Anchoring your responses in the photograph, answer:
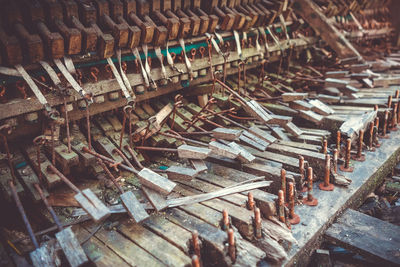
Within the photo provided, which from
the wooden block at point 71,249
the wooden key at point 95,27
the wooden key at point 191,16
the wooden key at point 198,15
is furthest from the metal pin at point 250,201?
the wooden key at point 198,15

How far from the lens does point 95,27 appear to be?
12.3 feet

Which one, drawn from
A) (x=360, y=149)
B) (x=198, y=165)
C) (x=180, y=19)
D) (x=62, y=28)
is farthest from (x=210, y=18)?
(x=360, y=149)

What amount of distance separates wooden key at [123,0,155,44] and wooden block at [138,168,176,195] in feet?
6.13

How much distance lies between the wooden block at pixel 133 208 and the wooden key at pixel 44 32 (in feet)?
5.57

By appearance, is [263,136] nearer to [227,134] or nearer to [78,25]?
[227,134]

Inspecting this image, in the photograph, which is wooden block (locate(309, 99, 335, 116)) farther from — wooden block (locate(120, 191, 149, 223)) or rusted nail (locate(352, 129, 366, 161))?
wooden block (locate(120, 191, 149, 223))

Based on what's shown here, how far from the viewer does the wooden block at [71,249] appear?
232cm

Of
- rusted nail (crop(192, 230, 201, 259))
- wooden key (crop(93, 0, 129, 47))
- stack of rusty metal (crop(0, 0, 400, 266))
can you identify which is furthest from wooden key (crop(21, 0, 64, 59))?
rusted nail (crop(192, 230, 201, 259))

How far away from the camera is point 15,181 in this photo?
3088mm

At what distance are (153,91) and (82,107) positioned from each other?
3.96 ft

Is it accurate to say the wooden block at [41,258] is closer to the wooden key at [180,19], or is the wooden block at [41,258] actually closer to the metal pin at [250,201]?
the metal pin at [250,201]

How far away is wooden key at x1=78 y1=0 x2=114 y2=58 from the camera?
3707 mm

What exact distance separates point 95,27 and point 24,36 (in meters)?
0.79

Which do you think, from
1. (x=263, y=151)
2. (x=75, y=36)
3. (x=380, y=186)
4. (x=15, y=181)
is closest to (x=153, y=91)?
(x=75, y=36)
